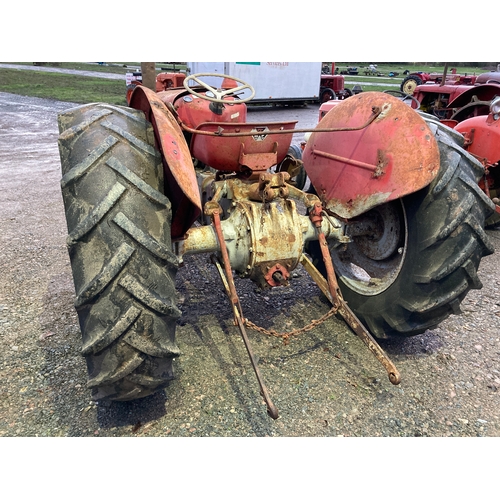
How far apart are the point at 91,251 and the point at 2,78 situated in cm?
2609

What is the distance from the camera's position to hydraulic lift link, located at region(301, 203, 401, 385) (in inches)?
85.2

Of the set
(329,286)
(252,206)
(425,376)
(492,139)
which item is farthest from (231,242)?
(492,139)

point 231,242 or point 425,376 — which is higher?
point 231,242

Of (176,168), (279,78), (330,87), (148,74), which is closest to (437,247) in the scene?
(176,168)

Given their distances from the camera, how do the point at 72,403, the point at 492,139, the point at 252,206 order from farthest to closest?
the point at 492,139
the point at 252,206
the point at 72,403

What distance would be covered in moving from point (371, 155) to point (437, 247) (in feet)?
2.06

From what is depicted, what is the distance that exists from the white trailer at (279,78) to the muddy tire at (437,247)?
47.4 feet

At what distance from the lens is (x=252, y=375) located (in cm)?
262

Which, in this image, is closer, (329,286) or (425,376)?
(329,286)

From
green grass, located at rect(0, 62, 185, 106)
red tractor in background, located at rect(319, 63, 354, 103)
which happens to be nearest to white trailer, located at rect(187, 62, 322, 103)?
red tractor in background, located at rect(319, 63, 354, 103)

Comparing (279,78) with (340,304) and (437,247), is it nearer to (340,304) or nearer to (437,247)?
(437,247)

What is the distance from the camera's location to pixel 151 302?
5.97ft

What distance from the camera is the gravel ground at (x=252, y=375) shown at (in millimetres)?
2281

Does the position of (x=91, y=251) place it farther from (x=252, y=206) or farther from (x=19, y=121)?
(x=19, y=121)
